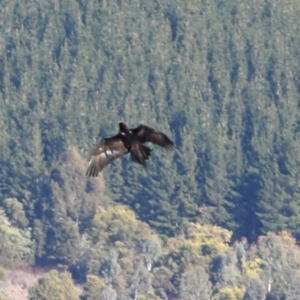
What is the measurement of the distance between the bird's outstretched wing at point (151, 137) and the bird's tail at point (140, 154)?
303 millimetres

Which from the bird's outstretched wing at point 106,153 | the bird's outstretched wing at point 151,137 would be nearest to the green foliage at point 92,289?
the bird's outstretched wing at point 106,153

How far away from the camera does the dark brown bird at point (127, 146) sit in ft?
61.2

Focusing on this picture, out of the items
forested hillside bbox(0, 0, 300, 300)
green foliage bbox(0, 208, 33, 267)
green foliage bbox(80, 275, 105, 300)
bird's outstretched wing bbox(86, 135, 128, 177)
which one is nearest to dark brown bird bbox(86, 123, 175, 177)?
bird's outstretched wing bbox(86, 135, 128, 177)

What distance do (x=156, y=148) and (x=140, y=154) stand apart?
9308cm

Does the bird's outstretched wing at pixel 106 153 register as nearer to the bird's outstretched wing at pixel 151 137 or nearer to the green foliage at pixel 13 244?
the bird's outstretched wing at pixel 151 137

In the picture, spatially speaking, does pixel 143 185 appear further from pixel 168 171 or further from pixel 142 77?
pixel 142 77

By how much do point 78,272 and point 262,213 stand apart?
55.2 ft

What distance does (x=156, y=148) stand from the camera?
112 m

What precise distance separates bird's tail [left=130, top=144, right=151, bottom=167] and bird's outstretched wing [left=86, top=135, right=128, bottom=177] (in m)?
0.54

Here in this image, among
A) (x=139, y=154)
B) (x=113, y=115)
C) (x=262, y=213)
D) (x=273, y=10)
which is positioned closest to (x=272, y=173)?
(x=262, y=213)

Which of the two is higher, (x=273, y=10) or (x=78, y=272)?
(x=273, y=10)

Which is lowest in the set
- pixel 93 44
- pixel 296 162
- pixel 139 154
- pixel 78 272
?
pixel 139 154

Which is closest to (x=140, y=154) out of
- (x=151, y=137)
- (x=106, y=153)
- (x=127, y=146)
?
(x=127, y=146)

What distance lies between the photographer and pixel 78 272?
3752 inches
